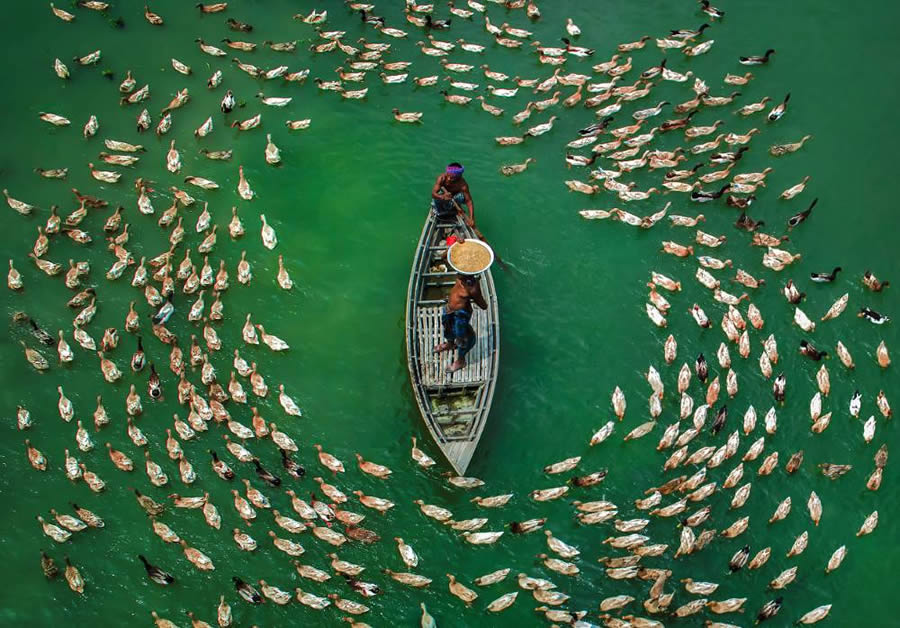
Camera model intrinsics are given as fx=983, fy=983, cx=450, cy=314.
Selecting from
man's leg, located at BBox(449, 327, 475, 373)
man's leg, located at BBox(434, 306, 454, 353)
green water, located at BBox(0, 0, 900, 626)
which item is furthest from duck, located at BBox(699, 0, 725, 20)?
man's leg, located at BBox(449, 327, 475, 373)

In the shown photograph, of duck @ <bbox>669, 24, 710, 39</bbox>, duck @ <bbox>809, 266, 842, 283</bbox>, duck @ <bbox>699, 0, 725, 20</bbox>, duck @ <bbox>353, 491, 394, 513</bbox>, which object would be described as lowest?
duck @ <bbox>353, 491, 394, 513</bbox>

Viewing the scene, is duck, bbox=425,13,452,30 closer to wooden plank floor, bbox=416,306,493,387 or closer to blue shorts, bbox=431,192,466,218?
blue shorts, bbox=431,192,466,218

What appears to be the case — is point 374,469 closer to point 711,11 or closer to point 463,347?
point 463,347

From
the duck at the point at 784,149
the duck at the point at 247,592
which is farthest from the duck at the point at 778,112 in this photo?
the duck at the point at 247,592

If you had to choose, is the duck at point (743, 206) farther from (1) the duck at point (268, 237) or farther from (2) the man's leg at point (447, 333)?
(1) the duck at point (268, 237)

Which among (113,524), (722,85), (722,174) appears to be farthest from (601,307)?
(113,524)

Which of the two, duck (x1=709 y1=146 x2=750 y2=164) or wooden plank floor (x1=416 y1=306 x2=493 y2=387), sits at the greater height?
duck (x1=709 y1=146 x2=750 y2=164)
